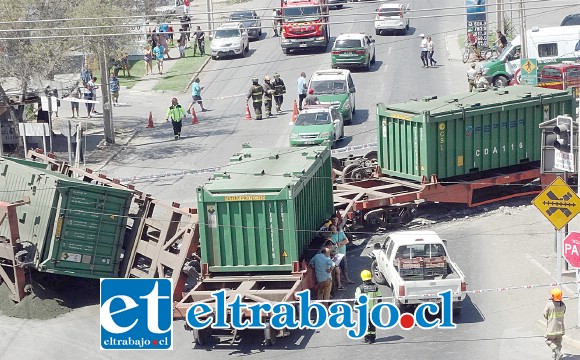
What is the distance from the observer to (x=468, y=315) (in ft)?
71.3

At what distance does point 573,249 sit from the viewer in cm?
2027

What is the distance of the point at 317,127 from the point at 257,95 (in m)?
6.37

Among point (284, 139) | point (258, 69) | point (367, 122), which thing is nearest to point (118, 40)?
point (284, 139)

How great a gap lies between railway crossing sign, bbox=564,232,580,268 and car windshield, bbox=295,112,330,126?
16.1m

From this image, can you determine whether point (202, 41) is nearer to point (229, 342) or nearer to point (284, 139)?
point (284, 139)

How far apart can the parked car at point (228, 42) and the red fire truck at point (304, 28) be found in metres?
2.28

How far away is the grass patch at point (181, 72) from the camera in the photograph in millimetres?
50000

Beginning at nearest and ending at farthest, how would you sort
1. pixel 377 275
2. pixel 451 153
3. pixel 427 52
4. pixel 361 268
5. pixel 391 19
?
pixel 377 275, pixel 361 268, pixel 451 153, pixel 427 52, pixel 391 19

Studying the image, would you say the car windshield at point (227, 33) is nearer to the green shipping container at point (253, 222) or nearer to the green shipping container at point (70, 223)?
the green shipping container at point (70, 223)

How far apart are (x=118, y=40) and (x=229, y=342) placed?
64.8 ft

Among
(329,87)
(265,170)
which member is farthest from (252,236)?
(329,87)

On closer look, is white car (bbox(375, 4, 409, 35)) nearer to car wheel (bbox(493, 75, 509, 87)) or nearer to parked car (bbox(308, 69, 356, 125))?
car wheel (bbox(493, 75, 509, 87))

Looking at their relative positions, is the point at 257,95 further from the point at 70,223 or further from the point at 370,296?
the point at 370,296

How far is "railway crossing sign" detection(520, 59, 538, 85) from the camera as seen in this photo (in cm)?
3984
